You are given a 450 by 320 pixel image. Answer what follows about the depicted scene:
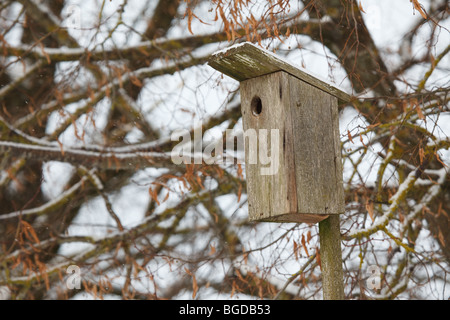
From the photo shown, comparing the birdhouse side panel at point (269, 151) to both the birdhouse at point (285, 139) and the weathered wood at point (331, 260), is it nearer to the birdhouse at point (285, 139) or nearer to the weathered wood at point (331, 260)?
the birdhouse at point (285, 139)

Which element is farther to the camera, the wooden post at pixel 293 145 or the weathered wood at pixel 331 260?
the weathered wood at pixel 331 260

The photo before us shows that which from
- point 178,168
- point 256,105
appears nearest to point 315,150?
point 256,105

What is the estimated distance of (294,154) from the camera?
1910mm

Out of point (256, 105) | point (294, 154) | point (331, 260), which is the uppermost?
point (256, 105)

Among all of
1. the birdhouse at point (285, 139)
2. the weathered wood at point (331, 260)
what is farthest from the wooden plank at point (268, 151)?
the weathered wood at point (331, 260)

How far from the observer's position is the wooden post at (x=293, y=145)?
1.90 meters

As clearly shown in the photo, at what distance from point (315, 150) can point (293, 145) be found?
139mm

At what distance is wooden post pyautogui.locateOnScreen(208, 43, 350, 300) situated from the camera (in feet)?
6.25

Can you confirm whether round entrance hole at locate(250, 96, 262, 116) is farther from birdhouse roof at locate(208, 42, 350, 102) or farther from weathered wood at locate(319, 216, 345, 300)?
weathered wood at locate(319, 216, 345, 300)

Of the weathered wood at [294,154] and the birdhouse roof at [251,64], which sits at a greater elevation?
the birdhouse roof at [251,64]

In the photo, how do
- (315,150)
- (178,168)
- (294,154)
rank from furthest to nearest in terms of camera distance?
(178,168) < (315,150) < (294,154)

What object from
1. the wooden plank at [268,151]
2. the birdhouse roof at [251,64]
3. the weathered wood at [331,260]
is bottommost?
the weathered wood at [331,260]

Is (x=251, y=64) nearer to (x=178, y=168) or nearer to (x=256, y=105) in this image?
(x=256, y=105)

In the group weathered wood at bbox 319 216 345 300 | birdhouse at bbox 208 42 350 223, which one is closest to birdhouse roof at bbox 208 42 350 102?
birdhouse at bbox 208 42 350 223
